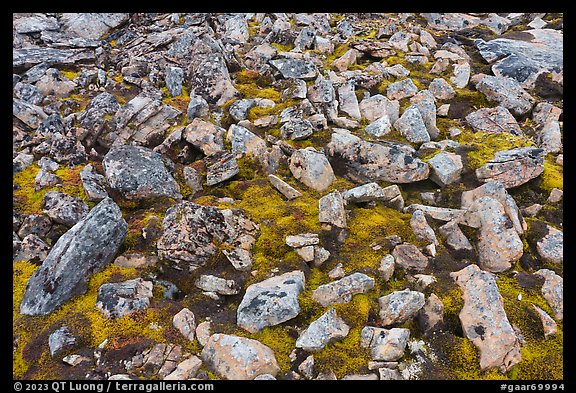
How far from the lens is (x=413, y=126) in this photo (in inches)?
508

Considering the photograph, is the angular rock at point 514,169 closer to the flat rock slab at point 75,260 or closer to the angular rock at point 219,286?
the angular rock at point 219,286

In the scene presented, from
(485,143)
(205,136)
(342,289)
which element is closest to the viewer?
(342,289)

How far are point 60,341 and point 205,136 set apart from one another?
6.81m

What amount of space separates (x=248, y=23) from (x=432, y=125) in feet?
42.2

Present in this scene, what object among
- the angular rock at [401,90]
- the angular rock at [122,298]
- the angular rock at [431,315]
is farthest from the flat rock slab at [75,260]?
the angular rock at [401,90]

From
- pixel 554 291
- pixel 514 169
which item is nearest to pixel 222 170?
pixel 514 169

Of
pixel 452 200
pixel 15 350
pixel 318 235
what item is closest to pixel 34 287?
pixel 15 350

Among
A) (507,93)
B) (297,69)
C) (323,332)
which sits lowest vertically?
(323,332)

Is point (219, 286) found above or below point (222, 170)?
below

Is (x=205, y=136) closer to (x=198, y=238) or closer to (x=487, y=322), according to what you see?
(x=198, y=238)

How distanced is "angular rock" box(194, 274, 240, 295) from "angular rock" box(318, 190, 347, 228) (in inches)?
98.2

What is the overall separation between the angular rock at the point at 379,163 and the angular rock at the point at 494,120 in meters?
4.36

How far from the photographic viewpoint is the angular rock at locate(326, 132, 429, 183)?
10.9 meters

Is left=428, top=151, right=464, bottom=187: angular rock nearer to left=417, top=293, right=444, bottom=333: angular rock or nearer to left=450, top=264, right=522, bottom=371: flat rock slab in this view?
left=450, top=264, right=522, bottom=371: flat rock slab
